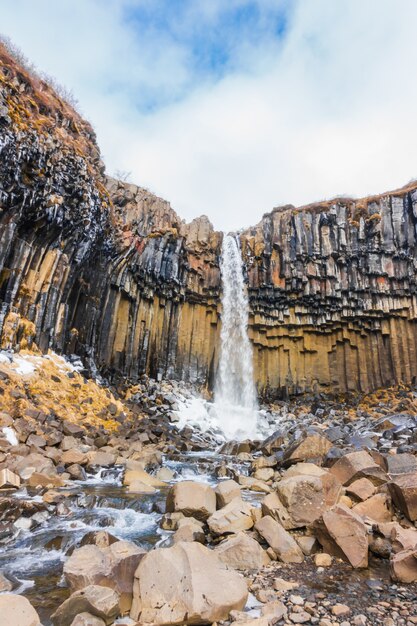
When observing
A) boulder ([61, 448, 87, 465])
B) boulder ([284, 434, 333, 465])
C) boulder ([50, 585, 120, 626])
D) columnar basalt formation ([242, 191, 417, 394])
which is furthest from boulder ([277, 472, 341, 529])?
columnar basalt formation ([242, 191, 417, 394])

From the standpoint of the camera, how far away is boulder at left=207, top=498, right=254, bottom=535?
571cm

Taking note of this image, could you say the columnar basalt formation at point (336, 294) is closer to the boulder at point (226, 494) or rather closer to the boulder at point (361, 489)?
the boulder at point (226, 494)

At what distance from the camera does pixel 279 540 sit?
5.10m

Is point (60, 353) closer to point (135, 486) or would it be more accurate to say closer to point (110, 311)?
point (110, 311)

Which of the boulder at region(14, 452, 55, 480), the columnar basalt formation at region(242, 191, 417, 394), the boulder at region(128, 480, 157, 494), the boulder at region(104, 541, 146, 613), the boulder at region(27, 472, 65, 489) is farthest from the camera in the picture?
the columnar basalt formation at region(242, 191, 417, 394)

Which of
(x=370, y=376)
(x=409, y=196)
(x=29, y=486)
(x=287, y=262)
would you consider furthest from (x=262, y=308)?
(x=29, y=486)

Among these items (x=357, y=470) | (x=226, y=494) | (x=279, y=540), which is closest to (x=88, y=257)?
(x=226, y=494)

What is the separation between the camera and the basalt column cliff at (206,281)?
17.9 m

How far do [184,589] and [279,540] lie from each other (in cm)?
A: 203

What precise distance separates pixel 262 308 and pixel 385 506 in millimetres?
22114

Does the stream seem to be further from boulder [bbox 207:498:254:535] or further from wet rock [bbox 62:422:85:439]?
wet rock [bbox 62:422:85:439]

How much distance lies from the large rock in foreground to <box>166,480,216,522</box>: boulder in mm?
2430

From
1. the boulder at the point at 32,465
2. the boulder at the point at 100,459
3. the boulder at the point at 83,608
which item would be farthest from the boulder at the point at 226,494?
the boulder at the point at 100,459

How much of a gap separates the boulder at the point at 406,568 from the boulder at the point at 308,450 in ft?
18.6
